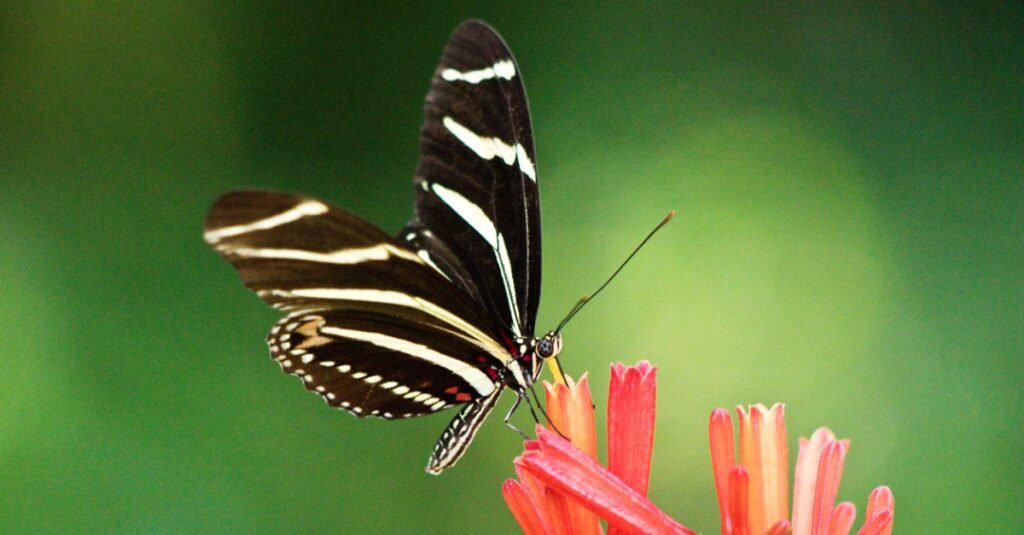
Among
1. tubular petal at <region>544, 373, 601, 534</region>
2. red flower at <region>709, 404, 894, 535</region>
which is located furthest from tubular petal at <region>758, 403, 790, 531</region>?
tubular petal at <region>544, 373, 601, 534</region>

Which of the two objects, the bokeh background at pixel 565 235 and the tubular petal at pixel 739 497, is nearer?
the tubular petal at pixel 739 497

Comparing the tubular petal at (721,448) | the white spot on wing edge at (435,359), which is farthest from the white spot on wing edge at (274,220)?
the tubular petal at (721,448)

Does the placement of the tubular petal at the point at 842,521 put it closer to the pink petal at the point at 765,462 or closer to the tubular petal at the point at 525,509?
the pink petal at the point at 765,462

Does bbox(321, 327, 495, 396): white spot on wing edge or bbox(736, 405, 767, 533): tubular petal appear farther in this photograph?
bbox(321, 327, 495, 396): white spot on wing edge

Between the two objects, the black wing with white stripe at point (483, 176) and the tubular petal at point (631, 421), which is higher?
the black wing with white stripe at point (483, 176)

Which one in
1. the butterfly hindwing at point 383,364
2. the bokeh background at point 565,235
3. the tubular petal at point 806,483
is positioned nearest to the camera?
the tubular petal at point 806,483

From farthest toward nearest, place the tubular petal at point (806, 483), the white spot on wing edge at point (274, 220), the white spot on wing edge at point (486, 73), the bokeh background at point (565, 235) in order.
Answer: the bokeh background at point (565, 235) → the white spot on wing edge at point (486, 73) → the white spot on wing edge at point (274, 220) → the tubular petal at point (806, 483)

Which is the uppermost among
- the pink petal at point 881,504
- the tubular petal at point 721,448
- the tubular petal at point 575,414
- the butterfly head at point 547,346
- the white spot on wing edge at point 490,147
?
the white spot on wing edge at point 490,147

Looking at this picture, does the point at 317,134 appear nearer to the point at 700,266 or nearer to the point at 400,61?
the point at 400,61

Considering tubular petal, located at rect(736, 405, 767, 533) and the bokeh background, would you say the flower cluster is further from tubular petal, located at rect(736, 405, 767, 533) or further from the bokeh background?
the bokeh background

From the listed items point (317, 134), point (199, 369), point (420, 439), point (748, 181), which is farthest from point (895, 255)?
point (199, 369)
